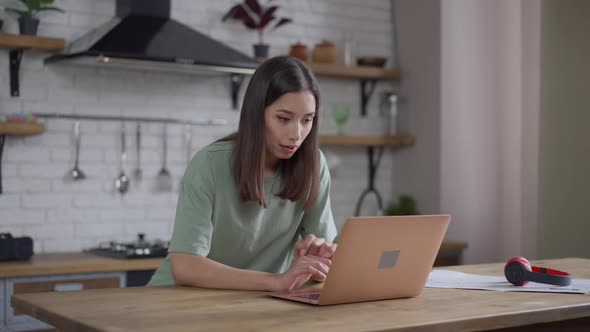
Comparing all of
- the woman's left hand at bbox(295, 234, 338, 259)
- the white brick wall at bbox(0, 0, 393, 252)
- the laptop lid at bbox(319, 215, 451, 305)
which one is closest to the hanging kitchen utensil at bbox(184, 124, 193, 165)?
the white brick wall at bbox(0, 0, 393, 252)

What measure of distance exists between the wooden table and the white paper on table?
0.06 m

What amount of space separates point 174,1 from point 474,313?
303 cm

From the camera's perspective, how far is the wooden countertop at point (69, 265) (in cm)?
347

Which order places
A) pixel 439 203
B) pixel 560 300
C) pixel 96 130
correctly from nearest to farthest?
pixel 560 300
pixel 96 130
pixel 439 203

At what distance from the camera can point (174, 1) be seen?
445cm

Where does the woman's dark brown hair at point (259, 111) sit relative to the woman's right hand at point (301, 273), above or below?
above

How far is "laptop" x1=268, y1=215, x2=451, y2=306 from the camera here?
1.91 metres

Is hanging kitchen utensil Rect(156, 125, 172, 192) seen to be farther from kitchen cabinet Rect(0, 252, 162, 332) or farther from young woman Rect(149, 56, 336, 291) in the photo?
young woman Rect(149, 56, 336, 291)

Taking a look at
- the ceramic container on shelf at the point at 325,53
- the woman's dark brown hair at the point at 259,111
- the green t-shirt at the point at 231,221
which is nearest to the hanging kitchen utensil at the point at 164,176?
the ceramic container on shelf at the point at 325,53

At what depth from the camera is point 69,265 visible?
358cm

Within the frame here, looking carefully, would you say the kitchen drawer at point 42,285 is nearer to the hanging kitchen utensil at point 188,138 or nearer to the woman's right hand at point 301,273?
the hanging kitchen utensil at point 188,138

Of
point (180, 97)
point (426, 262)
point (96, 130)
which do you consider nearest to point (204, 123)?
point (180, 97)

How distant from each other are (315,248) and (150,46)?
1804 mm

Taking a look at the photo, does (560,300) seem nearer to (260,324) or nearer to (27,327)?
(260,324)
